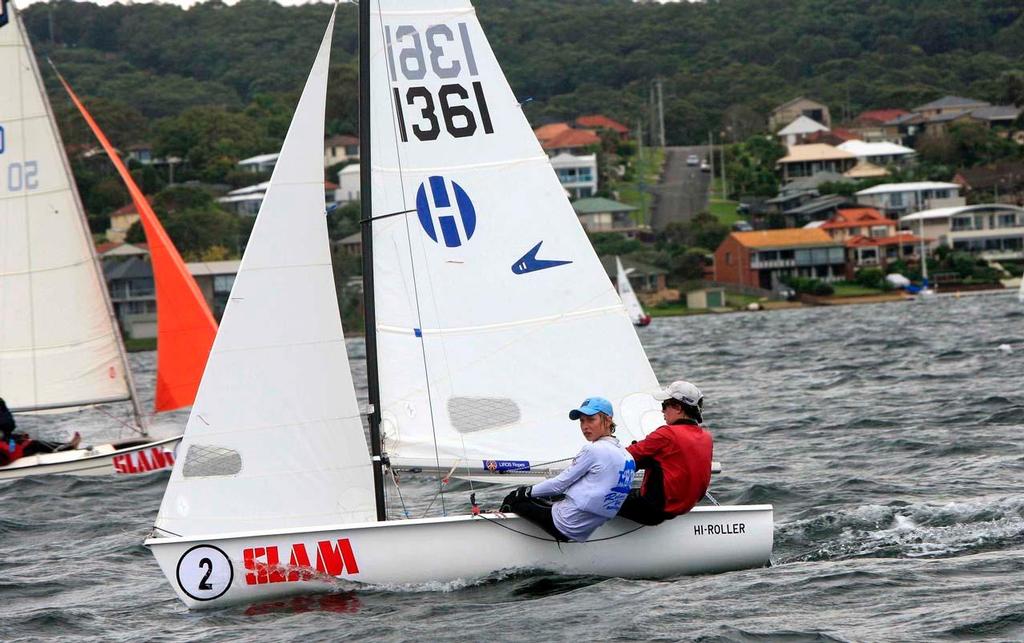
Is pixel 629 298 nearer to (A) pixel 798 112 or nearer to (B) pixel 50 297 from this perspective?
(B) pixel 50 297

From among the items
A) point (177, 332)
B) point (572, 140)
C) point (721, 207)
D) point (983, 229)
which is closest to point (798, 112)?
point (572, 140)

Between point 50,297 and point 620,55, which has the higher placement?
point 620,55

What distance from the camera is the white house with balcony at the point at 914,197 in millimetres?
78312

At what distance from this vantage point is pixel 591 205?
279ft

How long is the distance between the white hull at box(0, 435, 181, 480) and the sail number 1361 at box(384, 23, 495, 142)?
23.6ft

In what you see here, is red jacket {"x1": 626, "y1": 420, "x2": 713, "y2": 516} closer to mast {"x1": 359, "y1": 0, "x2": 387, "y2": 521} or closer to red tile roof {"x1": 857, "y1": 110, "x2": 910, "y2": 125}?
mast {"x1": 359, "y1": 0, "x2": 387, "y2": 521}

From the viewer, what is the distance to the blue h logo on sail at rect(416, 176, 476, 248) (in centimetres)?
900

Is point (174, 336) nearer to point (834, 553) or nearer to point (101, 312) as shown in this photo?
point (101, 312)

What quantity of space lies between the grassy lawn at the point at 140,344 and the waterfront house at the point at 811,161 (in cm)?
4558

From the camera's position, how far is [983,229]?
70.1 m

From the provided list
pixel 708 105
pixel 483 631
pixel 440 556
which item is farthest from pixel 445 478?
pixel 708 105

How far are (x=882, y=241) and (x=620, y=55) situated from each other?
81763 mm

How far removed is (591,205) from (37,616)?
7712cm

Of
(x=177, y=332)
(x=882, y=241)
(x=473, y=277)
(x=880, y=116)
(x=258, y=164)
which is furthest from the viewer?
(x=880, y=116)
